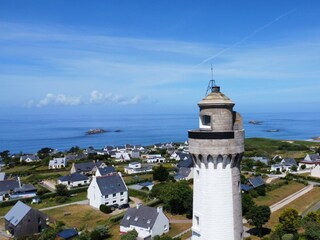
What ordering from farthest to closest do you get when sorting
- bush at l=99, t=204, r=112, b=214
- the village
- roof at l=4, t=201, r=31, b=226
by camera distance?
bush at l=99, t=204, r=112, b=214 < roof at l=4, t=201, r=31, b=226 < the village

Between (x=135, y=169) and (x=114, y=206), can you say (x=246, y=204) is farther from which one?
(x=135, y=169)

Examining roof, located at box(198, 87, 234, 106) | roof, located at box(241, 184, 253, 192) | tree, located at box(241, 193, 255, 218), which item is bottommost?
roof, located at box(241, 184, 253, 192)

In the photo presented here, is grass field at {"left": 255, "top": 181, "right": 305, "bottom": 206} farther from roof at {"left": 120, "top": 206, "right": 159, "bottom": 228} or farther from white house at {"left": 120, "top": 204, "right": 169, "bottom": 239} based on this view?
roof at {"left": 120, "top": 206, "right": 159, "bottom": 228}

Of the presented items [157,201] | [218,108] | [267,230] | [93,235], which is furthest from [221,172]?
[157,201]

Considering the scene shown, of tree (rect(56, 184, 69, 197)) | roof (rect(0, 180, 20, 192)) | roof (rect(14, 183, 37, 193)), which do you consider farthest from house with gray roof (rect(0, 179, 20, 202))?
tree (rect(56, 184, 69, 197))

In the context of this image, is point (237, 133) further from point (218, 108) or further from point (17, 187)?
point (17, 187)

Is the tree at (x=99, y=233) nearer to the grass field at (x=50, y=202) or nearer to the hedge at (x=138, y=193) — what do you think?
the hedge at (x=138, y=193)

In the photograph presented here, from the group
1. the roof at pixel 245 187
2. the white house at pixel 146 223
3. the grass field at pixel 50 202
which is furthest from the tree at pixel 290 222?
the grass field at pixel 50 202
